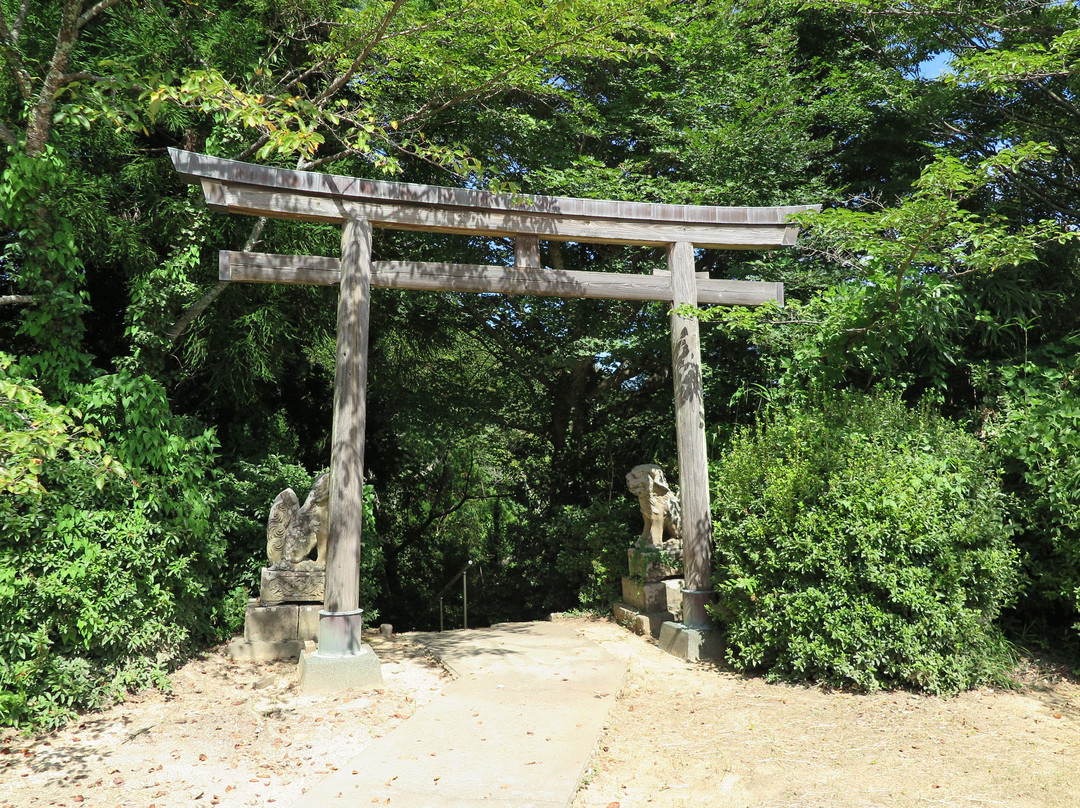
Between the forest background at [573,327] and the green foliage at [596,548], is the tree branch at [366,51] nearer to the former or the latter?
the forest background at [573,327]

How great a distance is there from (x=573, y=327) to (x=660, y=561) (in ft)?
11.7

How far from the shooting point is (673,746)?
13.5ft

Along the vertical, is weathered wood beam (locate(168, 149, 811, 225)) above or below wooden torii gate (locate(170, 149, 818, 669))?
above

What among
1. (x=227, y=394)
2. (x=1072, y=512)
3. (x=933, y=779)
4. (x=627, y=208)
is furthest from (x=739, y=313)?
(x=227, y=394)

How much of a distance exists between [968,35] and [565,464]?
24.0 feet

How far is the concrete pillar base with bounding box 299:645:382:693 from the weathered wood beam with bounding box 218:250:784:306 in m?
2.83

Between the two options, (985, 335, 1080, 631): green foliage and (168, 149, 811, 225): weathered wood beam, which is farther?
(985, 335, 1080, 631): green foliage

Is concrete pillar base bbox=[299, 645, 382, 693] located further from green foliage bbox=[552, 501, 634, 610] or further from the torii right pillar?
green foliage bbox=[552, 501, 634, 610]

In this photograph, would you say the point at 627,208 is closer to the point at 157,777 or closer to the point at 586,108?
the point at 586,108

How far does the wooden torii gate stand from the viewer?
5.31 meters

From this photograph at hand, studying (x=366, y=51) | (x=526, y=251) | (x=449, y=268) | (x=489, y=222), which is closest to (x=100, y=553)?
(x=449, y=268)

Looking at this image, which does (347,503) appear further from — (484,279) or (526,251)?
(526,251)

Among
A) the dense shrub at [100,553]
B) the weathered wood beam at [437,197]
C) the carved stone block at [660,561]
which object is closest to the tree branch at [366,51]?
the weathered wood beam at [437,197]

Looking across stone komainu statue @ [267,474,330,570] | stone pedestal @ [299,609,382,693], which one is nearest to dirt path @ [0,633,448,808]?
stone pedestal @ [299,609,382,693]
